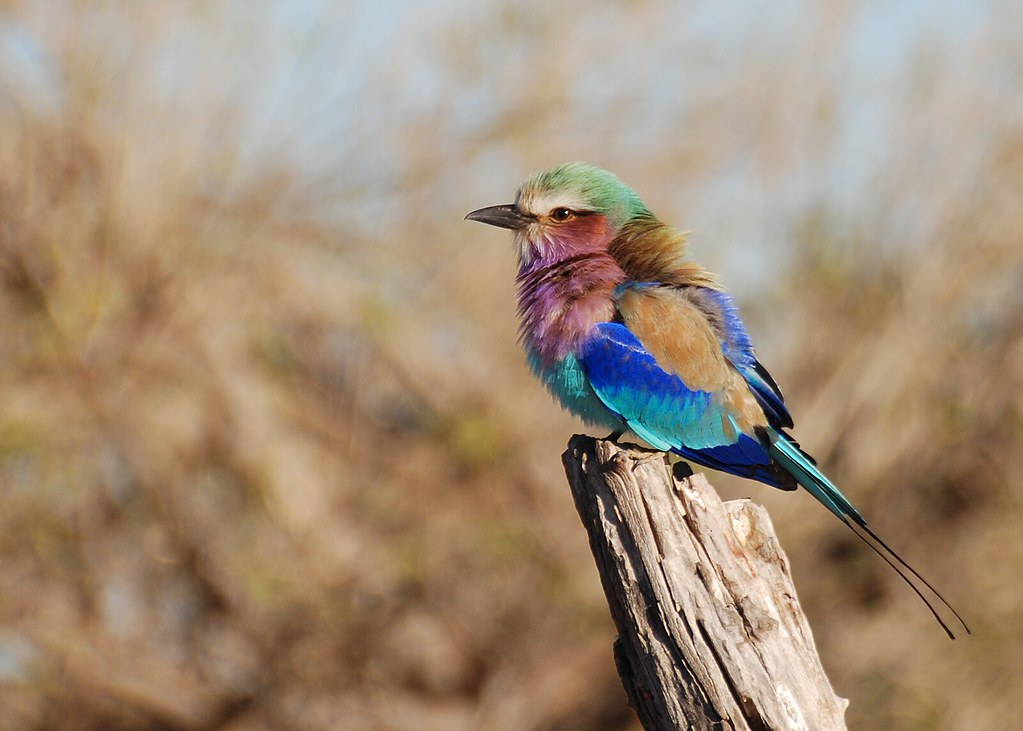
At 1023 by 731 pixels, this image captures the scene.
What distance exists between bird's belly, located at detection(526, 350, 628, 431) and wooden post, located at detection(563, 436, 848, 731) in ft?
2.82

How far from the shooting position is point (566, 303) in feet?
13.4

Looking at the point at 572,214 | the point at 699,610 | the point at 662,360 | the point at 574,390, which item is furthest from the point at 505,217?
the point at 699,610

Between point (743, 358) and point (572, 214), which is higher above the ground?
point (572, 214)

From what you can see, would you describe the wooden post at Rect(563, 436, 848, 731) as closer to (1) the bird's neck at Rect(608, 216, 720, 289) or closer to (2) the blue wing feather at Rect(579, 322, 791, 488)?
(2) the blue wing feather at Rect(579, 322, 791, 488)

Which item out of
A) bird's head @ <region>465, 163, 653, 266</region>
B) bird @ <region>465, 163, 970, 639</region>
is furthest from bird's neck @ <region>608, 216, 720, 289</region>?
bird's head @ <region>465, 163, 653, 266</region>

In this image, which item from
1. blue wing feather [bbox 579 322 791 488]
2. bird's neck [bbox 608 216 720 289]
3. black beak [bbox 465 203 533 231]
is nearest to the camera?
blue wing feather [bbox 579 322 791 488]

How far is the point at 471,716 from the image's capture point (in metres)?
9.05

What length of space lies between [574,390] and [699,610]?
51.2 inches

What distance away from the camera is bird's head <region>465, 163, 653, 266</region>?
4.46 m

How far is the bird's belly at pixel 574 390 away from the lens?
406 cm

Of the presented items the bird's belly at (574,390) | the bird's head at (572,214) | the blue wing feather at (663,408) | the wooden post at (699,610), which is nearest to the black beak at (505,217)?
the bird's head at (572,214)

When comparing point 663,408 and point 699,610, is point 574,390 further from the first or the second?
point 699,610

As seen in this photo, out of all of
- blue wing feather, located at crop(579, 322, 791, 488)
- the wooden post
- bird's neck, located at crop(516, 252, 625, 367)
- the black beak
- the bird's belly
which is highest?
the black beak

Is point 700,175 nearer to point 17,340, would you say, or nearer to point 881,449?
point 881,449
